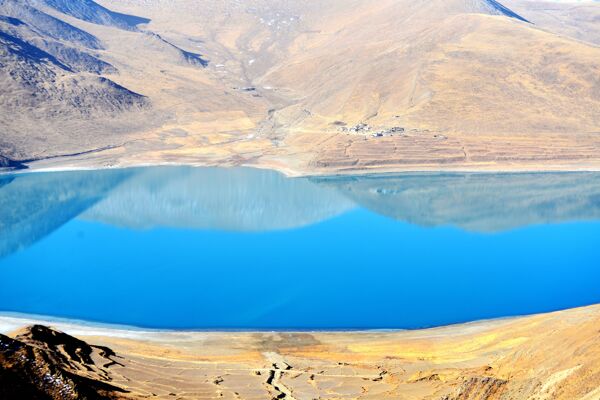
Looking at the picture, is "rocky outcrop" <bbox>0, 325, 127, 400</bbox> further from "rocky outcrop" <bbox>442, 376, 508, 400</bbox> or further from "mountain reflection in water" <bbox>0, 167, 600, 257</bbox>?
"mountain reflection in water" <bbox>0, 167, 600, 257</bbox>

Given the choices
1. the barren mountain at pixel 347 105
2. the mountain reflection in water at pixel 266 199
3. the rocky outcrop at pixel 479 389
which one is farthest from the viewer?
the barren mountain at pixel 347 105

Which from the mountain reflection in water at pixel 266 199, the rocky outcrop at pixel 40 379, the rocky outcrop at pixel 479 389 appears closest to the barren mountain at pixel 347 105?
the mountain reflection in water at pixel 266 199

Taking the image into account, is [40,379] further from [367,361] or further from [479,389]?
[367,361]

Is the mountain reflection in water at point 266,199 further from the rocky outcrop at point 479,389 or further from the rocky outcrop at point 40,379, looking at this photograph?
the rocky outcrop at point 479,389

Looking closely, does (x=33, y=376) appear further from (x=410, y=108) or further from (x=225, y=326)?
(x=410, y=108)

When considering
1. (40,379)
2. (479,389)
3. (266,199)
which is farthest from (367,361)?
(266,199)

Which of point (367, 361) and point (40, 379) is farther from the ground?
point (367, 361)

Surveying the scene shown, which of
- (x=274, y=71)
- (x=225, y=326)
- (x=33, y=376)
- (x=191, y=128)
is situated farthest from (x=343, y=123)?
(x=33, y=376)
